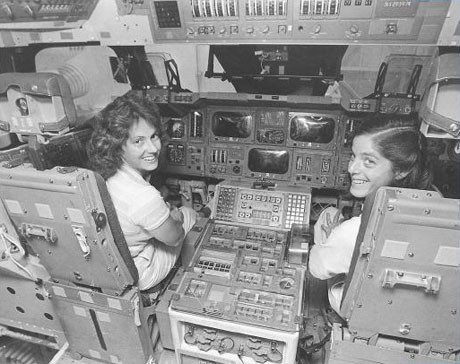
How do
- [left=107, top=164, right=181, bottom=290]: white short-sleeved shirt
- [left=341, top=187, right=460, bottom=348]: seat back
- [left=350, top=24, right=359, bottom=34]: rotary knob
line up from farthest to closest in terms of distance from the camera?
[left=350, top=24, right=359, bottom=34]: rotary knob
[left=107, top=164, right=181, bottom=290]: white short-sleeved shirt
[left=341, top=187, right=460, bottom=348]: seat back

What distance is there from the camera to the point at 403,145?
147 centimetres

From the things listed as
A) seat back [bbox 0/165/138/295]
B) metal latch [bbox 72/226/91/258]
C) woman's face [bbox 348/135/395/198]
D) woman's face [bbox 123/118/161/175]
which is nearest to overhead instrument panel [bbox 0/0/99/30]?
woman's face [bbox 123/118/161/175]

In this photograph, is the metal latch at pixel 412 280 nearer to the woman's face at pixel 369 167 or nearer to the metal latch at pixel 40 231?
the woman's face at pixel 369 167

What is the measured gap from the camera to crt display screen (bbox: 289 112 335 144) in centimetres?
263

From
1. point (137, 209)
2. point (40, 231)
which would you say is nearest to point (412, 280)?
point (137, 209)

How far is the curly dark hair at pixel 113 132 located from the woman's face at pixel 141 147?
0.09 ft

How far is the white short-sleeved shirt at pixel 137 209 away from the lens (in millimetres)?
1638

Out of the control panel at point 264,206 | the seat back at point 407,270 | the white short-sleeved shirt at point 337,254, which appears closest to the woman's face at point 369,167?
the white short-sleeved shirt at point 337,254

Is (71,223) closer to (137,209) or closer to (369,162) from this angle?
(137,209)

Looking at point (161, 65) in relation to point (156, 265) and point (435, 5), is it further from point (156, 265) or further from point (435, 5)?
point (435, 5)

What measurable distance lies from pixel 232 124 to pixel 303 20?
1210 mm

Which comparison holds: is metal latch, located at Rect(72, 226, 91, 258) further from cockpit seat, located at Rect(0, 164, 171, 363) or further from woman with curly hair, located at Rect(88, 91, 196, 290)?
woman with curly hair, located at Rect(88, 91, 196, 290)

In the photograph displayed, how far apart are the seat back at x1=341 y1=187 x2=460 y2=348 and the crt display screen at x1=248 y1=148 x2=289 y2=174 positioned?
4.92 ft

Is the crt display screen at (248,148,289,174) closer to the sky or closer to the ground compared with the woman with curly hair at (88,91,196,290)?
closer to the ground
